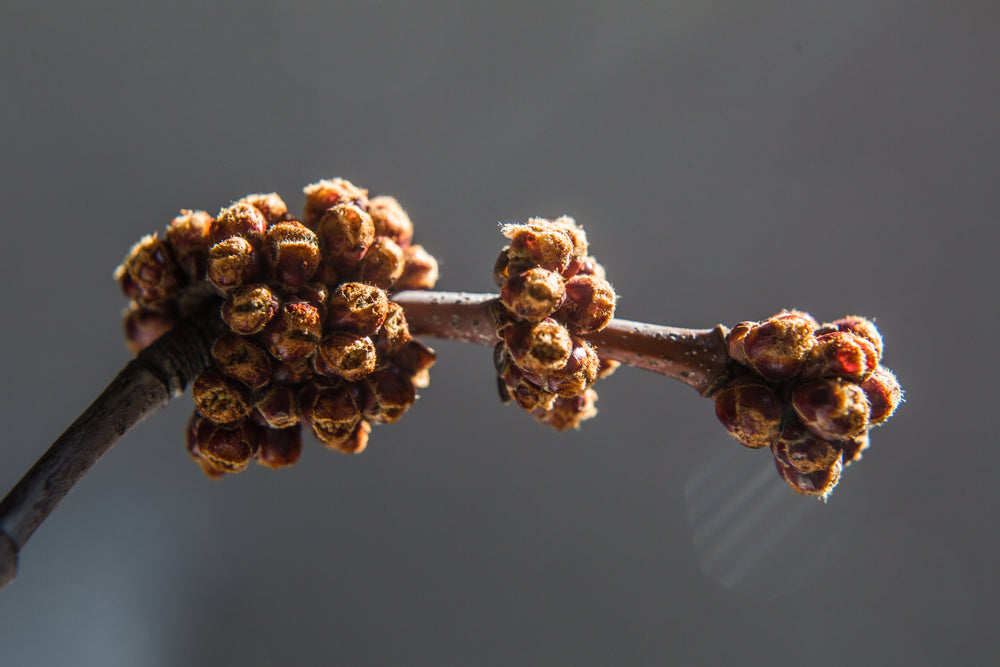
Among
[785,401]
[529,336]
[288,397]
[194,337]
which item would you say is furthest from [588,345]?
[194,337]

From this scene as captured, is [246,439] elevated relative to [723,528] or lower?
lower

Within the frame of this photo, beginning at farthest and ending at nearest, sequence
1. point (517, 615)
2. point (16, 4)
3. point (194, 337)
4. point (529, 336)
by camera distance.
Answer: point (517, 615)
point (16, 4)
point (194, 337)
point (529, 336)

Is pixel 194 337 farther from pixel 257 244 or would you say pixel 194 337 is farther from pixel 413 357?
pixel 413 357

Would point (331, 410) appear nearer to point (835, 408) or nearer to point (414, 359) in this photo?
point (414, 359)

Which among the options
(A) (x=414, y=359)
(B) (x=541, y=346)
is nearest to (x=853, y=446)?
(B) (x=541, y=346)

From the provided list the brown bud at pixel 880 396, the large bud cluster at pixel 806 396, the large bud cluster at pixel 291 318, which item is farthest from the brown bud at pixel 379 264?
the brown bud at pixel 880 396

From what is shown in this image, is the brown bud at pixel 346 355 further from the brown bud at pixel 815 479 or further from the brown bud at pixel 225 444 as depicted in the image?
the brown bud at pixel 815 479

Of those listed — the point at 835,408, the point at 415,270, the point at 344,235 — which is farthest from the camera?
the point at 415,270
